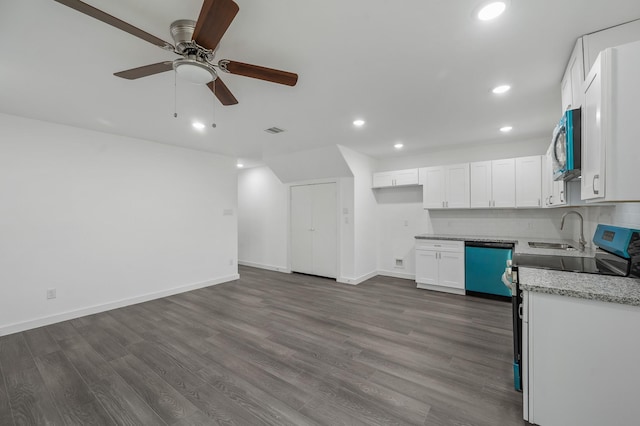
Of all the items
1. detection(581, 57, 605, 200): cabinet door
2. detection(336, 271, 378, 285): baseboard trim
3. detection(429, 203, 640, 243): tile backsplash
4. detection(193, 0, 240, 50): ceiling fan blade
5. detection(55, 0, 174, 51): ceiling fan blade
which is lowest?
detection(336, 271, 378, 285): baseboard trim

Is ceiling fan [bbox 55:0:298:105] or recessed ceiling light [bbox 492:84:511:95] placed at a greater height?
recessed ceiling light [bbox 492:84:511:95]

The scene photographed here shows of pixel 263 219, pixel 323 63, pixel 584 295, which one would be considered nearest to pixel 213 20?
pixel 323 63

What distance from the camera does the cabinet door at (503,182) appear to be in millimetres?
4109

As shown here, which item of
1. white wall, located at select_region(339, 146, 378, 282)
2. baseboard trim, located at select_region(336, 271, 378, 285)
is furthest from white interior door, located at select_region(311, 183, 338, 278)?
white wall, located at select_region(339, 146, 378, 282)

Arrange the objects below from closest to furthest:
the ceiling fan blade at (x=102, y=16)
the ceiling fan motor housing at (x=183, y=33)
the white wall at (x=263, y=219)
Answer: the ceiling fan blade at (x=102, y=16)
the ceiling fan motor housing at (x=183, y=33)
the white wall at (x=263, y=219)

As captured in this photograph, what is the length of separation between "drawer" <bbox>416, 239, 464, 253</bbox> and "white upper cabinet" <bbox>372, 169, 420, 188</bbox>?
1131 mm

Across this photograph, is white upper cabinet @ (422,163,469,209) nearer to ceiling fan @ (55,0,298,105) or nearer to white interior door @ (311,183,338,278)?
white interior door @ (311,183,338,278)

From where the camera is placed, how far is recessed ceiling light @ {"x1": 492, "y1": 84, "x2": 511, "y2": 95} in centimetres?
254

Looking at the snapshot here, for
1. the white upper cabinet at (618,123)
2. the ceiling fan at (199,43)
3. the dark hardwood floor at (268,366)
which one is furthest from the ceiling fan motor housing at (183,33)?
the dark hardwood floor at (268,366)

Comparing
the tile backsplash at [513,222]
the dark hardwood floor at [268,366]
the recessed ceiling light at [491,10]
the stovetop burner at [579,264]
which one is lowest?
the dark hardwood floor at [268,366]

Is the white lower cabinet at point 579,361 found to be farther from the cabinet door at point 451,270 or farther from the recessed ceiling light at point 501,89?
→ the cabinet door at point 451,270

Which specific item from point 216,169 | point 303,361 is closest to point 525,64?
point 303,361

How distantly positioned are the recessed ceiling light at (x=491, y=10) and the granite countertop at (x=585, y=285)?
161 centimetres

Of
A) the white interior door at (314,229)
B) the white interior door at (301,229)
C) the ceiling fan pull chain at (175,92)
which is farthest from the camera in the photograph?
the white interior door at (301,229)
